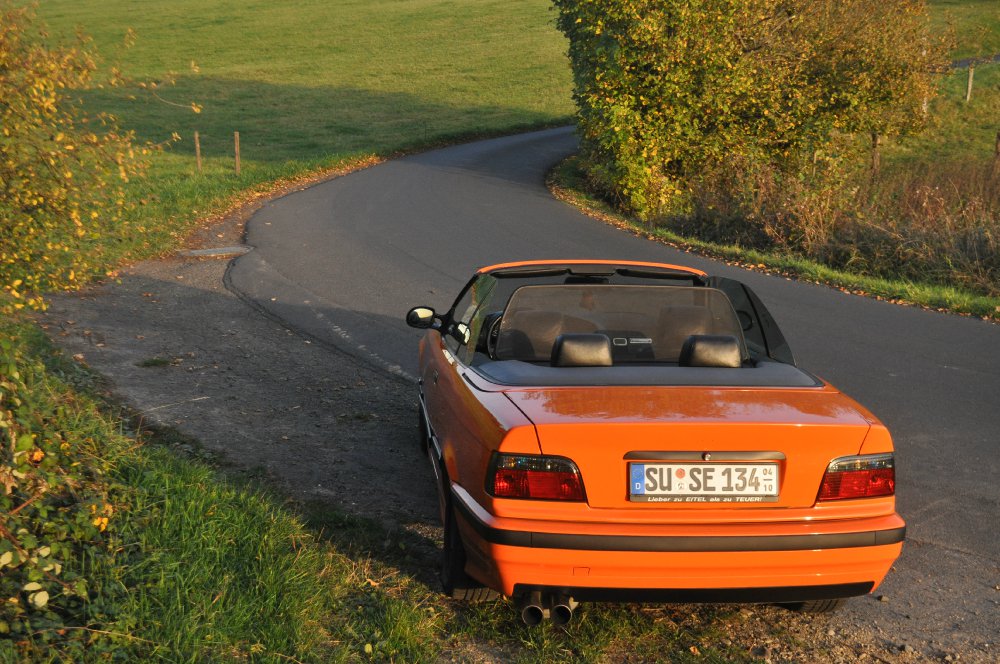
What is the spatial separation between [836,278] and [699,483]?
10.6m

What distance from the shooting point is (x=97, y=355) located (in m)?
8.88

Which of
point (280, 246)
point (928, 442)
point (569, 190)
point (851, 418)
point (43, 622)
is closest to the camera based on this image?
point (43, 622)

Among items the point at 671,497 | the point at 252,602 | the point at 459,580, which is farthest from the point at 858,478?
the point at 252,602

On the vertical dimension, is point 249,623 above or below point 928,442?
above

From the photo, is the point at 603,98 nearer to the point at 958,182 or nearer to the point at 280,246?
the point at 958,182

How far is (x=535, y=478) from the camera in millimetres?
3863

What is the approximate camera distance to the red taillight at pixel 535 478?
12.6 feet

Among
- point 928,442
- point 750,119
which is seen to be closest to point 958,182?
point 750,119

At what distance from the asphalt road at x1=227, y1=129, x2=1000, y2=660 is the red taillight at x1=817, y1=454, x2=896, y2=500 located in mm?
718

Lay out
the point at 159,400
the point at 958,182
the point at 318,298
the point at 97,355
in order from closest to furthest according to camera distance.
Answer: the point at 159,400
the point at 97,355
the point at 318,298
the point at 958,182

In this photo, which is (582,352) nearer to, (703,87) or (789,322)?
(789,322)

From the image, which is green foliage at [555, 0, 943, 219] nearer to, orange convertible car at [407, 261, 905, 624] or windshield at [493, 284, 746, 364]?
windshield at [493, 284, 746, 364]

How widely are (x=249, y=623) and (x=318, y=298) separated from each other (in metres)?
8.62

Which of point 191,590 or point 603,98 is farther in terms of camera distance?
point 603,98
